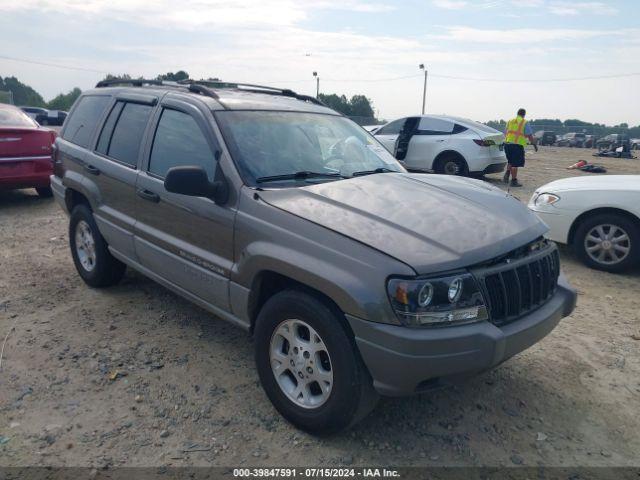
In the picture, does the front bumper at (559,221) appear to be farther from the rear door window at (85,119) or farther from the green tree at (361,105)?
the green tree at (361,105)

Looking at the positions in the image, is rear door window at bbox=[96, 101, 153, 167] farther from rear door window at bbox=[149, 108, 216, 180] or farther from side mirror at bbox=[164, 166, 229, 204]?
side mirror at bbox=[164, 166, 229, 204]

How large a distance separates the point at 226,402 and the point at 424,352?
1.45m

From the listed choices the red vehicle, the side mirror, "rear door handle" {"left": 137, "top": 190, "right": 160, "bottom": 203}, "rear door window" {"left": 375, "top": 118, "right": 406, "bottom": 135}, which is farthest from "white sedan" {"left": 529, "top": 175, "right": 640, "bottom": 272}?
the red vehicle

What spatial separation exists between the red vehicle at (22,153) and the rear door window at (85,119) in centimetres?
280

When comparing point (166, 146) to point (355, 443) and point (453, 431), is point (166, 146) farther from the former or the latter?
point (453, 431)

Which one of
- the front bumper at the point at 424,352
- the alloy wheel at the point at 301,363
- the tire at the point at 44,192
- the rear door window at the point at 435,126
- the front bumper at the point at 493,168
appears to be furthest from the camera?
the rear door window at the point at 435,126

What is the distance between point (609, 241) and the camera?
19.0 ft

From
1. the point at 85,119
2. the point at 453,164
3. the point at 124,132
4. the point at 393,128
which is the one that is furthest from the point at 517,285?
the point at 393,128

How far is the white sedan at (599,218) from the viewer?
566cm

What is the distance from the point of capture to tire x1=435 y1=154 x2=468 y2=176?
11.7 m

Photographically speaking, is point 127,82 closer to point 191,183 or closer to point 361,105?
point 191,183

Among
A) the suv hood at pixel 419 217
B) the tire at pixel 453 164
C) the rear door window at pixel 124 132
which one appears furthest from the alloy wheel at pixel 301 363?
the tire at pixel 453 164

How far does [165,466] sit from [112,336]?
1.68 meters

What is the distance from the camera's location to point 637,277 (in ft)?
18.7
